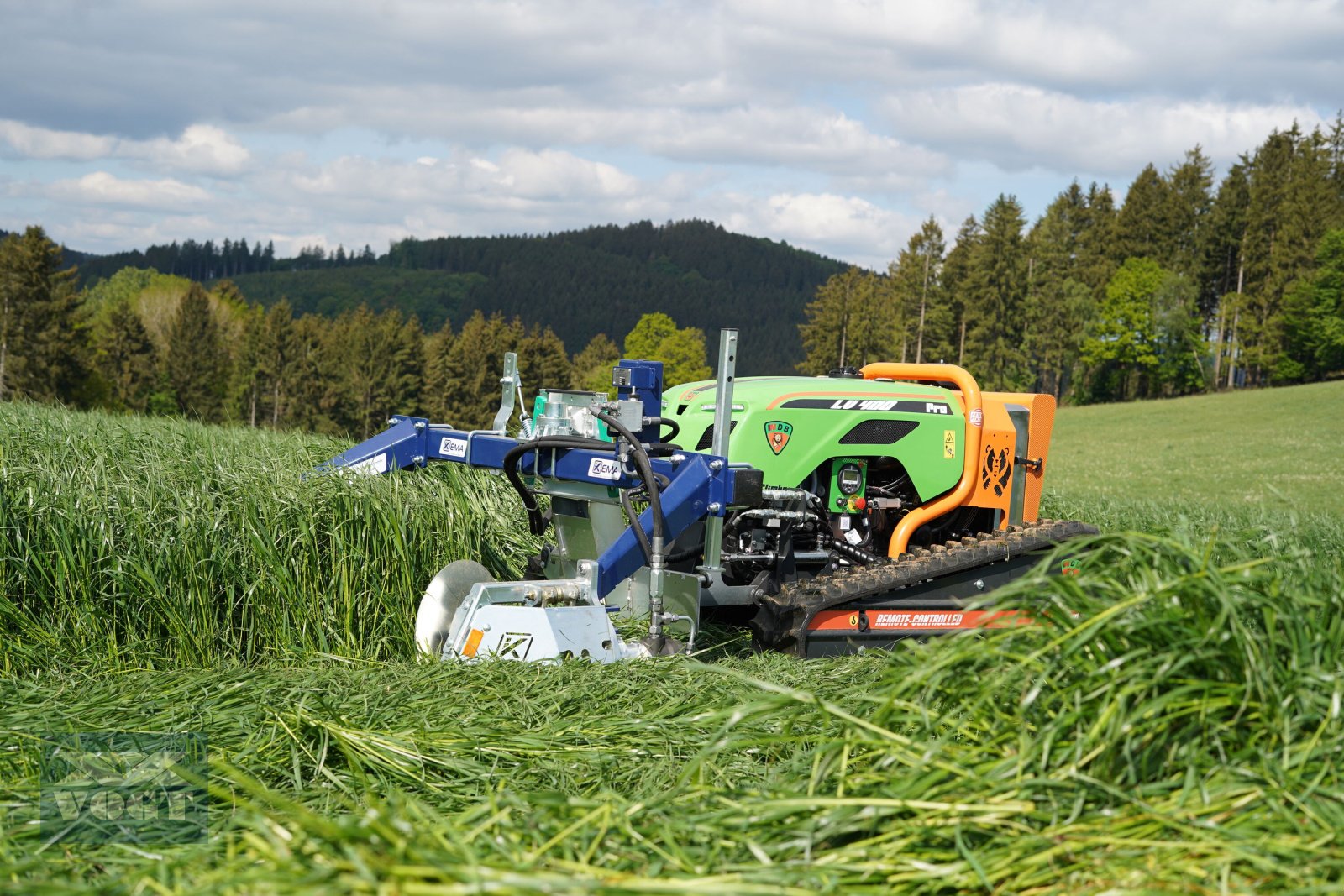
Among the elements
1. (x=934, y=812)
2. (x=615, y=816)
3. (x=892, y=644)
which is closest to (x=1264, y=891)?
(x=934, y=812)

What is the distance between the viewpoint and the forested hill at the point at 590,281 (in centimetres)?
14438

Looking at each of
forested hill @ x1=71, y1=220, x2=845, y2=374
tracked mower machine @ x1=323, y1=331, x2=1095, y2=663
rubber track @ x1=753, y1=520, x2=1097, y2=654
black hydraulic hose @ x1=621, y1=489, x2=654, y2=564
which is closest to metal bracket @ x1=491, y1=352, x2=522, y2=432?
tracked mower machine @ x1=323, y1=331, x2=1095, y2=663

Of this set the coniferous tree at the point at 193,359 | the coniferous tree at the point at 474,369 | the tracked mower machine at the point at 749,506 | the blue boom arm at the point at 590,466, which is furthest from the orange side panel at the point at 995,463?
the coniferous tree at the point at 193,359

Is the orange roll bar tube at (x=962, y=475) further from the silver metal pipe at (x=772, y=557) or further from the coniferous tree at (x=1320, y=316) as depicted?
the coniferous tree at (x=1320, y=316)

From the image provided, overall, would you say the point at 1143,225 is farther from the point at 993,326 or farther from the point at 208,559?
the point at 208,559

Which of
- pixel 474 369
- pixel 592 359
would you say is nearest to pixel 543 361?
pixel 474 369

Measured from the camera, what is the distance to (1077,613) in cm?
265

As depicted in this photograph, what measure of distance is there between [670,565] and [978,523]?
2186 millimetres

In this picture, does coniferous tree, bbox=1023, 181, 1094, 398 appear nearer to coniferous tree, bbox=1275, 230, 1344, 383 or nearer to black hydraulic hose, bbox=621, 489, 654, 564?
coniferous tree, bbox=1275, 230, 1344, 383

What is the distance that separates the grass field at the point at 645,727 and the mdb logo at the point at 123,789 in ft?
0.21

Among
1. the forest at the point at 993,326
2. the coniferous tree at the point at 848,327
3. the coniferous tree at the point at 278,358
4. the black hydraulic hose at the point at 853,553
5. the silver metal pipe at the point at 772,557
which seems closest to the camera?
the silver metal pipe at the point at 772,557

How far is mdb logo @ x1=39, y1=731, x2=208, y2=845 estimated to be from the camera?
282 cm

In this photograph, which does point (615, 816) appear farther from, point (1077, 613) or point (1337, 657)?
point (1337, 657)

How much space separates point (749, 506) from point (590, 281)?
150324mm
